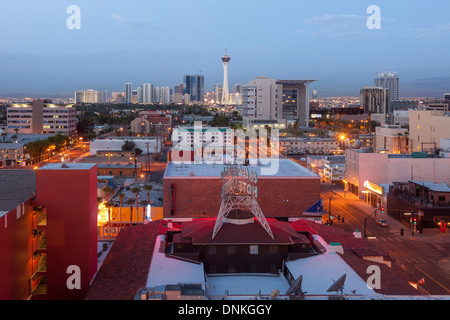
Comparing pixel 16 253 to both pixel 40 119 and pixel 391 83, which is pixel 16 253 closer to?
pixel 40 119

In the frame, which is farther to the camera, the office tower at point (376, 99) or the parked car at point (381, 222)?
the office tower at point (376, 99)

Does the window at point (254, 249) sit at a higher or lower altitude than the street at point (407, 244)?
higher

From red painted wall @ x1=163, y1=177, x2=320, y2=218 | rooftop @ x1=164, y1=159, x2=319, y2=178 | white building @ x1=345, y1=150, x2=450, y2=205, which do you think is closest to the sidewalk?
white building @ x1=345, y1=150, x2=450, y2=205

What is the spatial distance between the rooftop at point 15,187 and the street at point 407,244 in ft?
39.9

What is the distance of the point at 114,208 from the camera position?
21.5 meters

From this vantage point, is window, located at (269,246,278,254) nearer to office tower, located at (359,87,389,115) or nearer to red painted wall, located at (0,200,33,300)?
red painted wall, located at (0,200,33,300)

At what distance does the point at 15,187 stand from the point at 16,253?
251cm

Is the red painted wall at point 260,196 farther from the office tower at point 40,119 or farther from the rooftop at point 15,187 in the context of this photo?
the office tower at point 40,119

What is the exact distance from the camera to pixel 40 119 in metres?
66.8

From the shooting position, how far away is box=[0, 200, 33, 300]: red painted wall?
900cm

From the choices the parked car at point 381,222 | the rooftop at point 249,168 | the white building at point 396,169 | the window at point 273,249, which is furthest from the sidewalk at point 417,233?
the window at point 273,249

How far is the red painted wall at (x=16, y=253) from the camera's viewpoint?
9.00 metres
